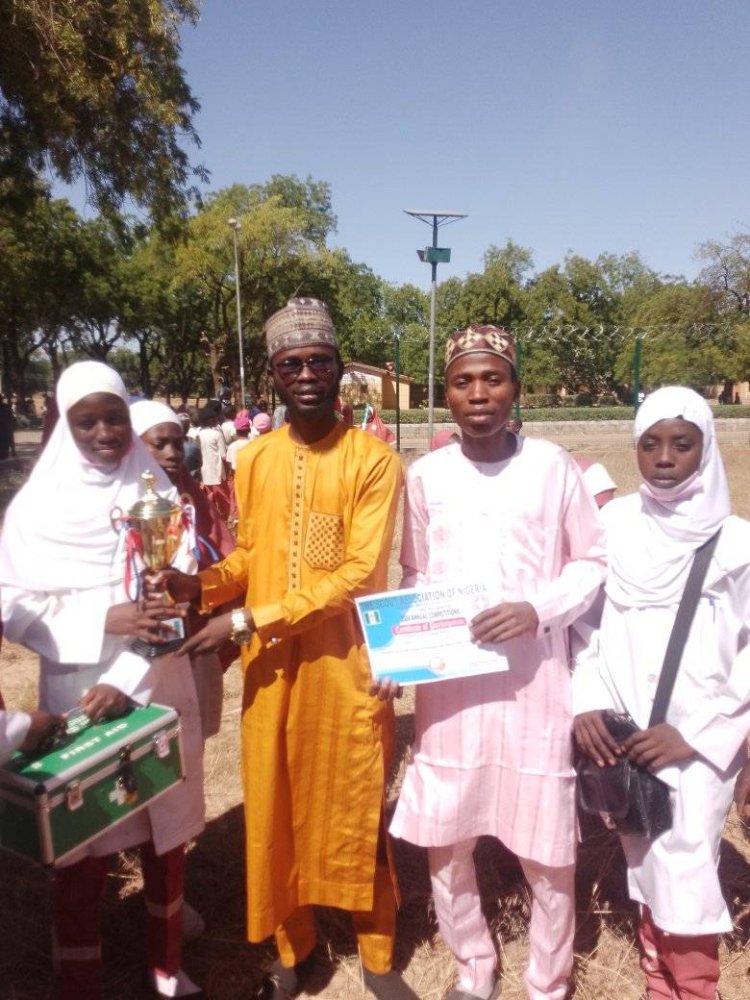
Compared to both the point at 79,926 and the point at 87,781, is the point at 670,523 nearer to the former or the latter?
the point at 87,781

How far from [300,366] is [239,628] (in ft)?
2.86

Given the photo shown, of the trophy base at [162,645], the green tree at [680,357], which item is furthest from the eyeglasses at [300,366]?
the green tree at [680,357]

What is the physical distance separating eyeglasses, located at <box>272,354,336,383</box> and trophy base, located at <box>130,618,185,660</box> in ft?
2.82

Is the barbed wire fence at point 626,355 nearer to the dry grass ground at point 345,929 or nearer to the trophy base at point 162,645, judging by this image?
the dry grass ground at point 345,929

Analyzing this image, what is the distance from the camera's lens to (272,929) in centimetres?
249

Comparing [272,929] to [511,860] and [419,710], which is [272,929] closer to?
[419,710]

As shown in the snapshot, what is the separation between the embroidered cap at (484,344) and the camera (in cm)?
226

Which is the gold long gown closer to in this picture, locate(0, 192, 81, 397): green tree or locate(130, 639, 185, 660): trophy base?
locate(130, 639, 185, 660): trophy base

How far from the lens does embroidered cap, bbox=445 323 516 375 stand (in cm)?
226

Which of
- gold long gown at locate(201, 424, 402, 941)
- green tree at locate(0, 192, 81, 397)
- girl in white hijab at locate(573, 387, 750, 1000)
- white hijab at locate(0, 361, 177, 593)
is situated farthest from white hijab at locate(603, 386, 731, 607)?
green tree at locate(0, 192, 81, 397)

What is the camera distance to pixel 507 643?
2.30m

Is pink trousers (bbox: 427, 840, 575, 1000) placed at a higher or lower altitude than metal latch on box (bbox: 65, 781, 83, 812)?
lower

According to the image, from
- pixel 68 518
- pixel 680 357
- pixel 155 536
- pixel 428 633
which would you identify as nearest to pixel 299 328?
pixel 155 536

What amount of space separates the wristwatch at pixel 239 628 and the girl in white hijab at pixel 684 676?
1.09 meters
